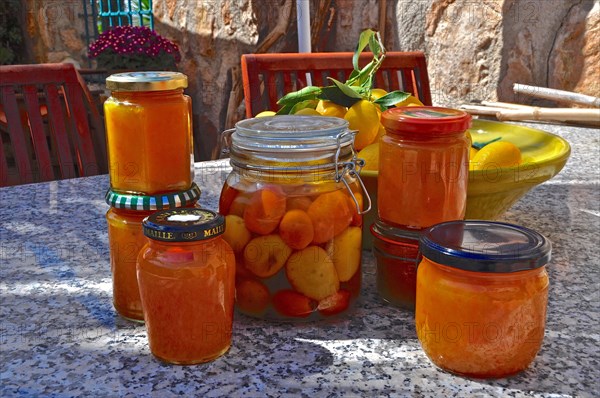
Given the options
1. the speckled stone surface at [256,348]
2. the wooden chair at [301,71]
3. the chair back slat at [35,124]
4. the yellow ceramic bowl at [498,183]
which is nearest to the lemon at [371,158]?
the yellow ceramic bowl at [498,183]

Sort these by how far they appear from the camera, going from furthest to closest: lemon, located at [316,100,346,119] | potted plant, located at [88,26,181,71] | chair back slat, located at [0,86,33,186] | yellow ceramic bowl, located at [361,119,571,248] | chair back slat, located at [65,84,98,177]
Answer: potted plant, located at [88,26,181,71] < chair back slat, located at [65,84,98,177] < chair back slat, located at [0,86,33,186] < lemon, located at [316,100,346,119] < yellow ceramic bowl, located at [361,119,571,248]

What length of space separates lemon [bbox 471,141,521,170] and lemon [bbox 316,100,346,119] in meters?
0.19

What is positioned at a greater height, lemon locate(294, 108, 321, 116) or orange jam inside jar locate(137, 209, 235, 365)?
lemon locate(294, 108, 321, 116)

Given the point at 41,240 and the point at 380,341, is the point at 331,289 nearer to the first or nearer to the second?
the point at 380,341

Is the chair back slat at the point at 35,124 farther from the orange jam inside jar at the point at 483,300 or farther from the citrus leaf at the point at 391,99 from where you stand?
the orange jam inside jar at the point at 483,300

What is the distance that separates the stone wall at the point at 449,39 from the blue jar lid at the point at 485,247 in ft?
5.79

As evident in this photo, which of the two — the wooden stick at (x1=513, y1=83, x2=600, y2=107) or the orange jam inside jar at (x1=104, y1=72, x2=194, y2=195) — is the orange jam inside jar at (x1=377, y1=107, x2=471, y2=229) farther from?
the wooden stick at (x1=513, y1=83, x2=600, y2=107)

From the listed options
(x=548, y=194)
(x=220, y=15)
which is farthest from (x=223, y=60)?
(x=548, y=194)

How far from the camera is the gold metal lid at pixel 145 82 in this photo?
0.66 m

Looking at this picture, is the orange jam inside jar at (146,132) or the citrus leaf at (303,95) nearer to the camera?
the orange jam inside jar at (146,132)

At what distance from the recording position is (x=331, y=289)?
0.69 meters

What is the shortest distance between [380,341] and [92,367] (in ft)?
0.92

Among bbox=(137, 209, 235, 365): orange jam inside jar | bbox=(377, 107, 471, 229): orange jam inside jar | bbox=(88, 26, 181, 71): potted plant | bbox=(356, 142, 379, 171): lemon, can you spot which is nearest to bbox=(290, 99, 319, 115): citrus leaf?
bbox=(356, 142, 379, 171): lemon

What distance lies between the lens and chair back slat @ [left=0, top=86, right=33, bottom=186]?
134 cm
